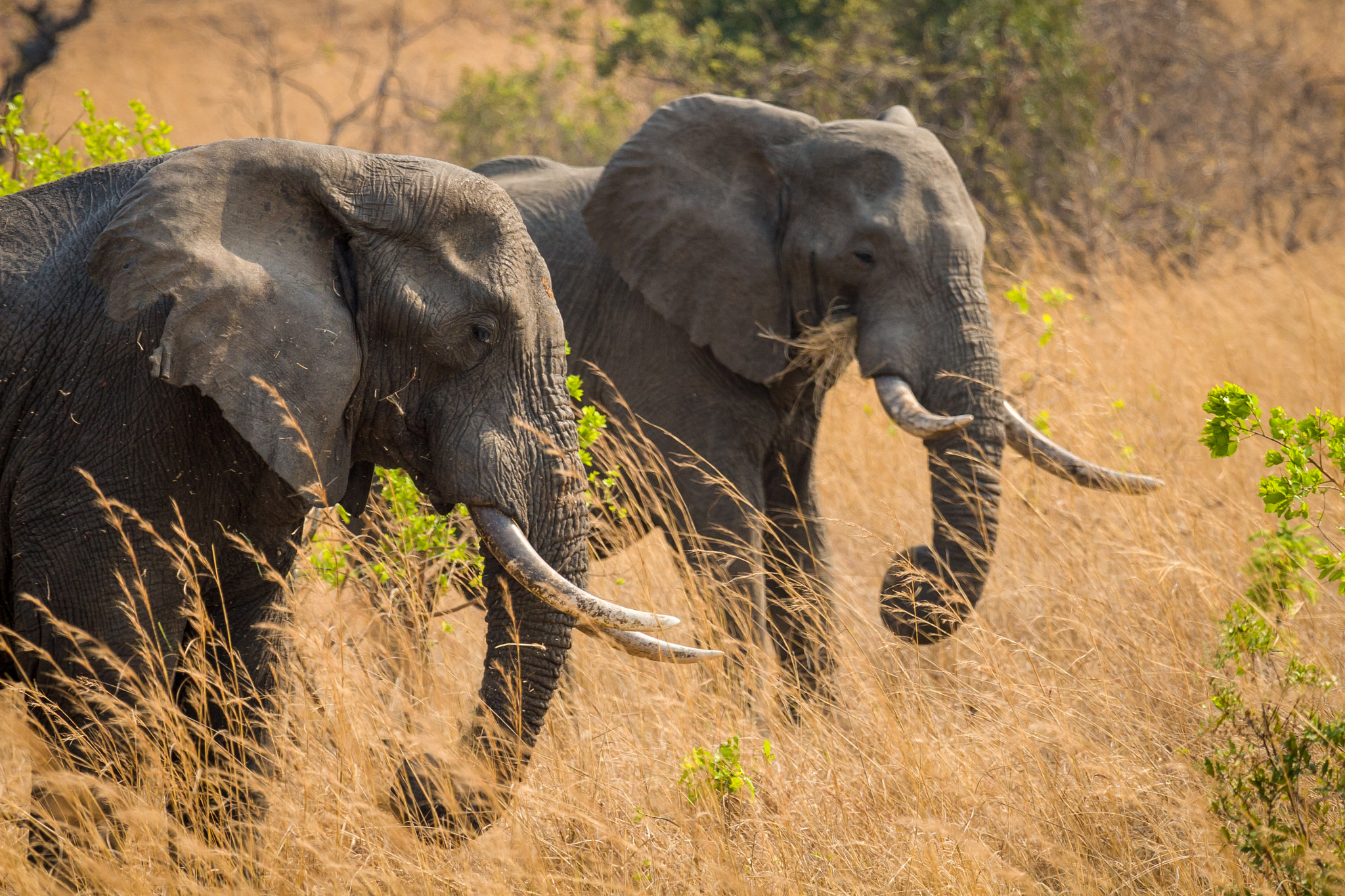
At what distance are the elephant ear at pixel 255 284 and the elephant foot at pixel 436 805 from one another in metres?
0.74

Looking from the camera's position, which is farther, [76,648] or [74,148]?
[74,148]

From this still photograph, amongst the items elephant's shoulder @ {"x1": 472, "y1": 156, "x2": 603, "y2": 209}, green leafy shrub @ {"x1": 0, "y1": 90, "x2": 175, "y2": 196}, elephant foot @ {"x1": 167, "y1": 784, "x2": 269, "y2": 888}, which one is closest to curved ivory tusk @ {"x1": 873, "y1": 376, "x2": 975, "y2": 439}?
elephant's shoulder @ {"x1": 472, "y1": 156, "x2": 603, "y2": 209}

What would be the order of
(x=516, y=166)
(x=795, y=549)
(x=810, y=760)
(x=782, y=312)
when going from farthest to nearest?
(x=516, y=166) < (x=795, y=549) < (x=782, y=312) < (x=810, y=760)

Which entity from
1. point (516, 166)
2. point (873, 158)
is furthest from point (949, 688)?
point (516, 166)

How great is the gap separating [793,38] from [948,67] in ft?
5.02

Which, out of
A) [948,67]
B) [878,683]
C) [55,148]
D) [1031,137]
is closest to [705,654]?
[878,683]

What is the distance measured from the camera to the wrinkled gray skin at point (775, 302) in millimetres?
4945

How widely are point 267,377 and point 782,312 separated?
2721 millimetres

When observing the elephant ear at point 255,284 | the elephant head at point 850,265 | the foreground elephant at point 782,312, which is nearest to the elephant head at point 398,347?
the elephant ear at point 255,284

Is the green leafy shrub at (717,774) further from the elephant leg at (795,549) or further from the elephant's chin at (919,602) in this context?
the elephant leg at (795,549)

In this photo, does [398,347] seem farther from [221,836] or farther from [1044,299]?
[1044,299]

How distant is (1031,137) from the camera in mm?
10430

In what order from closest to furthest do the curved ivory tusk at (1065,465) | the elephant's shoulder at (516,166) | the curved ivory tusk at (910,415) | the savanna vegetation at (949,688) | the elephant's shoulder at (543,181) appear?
the savanna vegetation at (949,688) → the curved ivory tusk at (910,415) → the curved ivory tusk at (1065,465) → the elephant's shoulder at (543,181) → the elephant's shoulder at (516,166)

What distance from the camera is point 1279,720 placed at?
3080 mm
